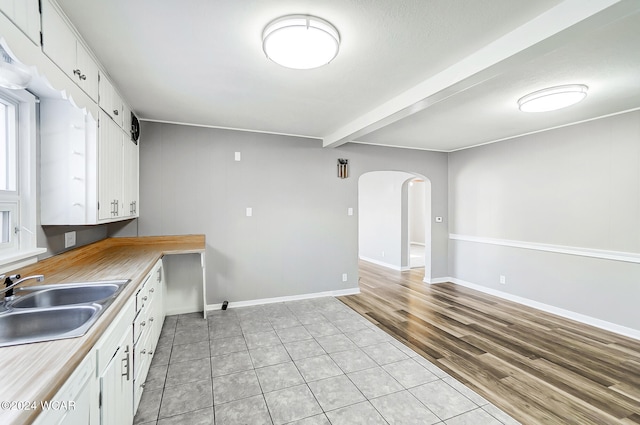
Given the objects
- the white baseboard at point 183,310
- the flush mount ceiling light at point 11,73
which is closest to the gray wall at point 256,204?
the white baseboard at point 183,310

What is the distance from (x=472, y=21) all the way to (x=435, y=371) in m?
2.64

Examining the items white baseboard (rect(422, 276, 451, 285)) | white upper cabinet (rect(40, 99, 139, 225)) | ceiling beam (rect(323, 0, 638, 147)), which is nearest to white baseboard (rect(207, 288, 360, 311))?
white baseboard (rect(422, 276, 451, 285))

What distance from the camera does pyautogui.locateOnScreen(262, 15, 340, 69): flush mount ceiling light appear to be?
1.69 m

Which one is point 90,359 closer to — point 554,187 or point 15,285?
point 15,285

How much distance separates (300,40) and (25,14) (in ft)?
4.17

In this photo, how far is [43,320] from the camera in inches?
56.9

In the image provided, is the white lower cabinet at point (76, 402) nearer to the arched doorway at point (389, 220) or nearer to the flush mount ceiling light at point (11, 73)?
the flush mount ceiling light at point (11, 73)

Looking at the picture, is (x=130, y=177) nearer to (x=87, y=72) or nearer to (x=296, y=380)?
(x=87, y=72)

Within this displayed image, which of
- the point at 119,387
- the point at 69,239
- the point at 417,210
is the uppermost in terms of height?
the point at 417,210

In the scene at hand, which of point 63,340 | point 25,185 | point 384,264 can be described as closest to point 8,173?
point 25,185

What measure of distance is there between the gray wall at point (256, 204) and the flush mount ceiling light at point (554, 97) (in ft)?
7.98

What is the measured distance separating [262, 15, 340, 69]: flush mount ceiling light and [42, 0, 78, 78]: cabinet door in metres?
1.09

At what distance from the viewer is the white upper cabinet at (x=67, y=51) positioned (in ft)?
4.83

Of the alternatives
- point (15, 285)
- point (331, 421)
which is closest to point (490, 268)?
point (331, 421)
